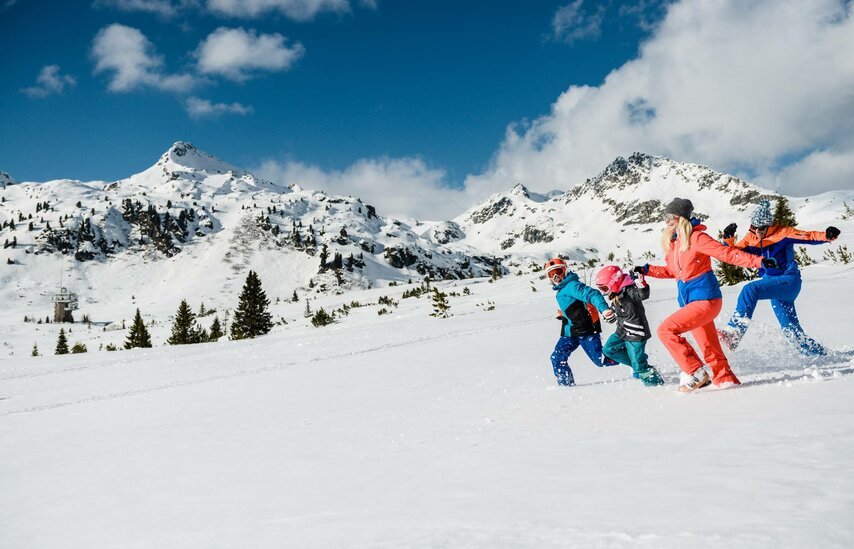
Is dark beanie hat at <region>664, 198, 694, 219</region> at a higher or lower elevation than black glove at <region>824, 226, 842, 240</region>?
higher

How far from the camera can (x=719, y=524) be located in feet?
6.09

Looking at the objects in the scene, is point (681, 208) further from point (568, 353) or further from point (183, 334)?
point (183, 334)

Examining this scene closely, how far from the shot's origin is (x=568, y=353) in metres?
5.94

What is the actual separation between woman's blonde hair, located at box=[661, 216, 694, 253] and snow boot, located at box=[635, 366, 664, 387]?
126 centimetres

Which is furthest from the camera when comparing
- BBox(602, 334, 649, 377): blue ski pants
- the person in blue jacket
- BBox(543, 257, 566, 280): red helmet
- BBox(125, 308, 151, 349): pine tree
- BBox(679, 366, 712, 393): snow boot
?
BBox(125, 308, 151, 349): pine tree

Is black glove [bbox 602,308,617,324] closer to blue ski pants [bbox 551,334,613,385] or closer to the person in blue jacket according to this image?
the person in blue jacket

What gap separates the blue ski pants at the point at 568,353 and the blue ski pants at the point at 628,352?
0.64 feet

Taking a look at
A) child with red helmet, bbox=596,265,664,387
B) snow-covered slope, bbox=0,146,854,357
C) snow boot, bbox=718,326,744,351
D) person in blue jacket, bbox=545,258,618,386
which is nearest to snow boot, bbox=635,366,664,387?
child with red helmet, bbox=596,265,664,387

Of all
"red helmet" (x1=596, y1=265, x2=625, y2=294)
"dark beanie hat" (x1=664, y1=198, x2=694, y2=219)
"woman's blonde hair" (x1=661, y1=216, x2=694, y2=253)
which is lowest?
"red helmet" (x1=596, y1=265, x2=625, y2=294)

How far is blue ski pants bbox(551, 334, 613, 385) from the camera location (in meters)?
5.89

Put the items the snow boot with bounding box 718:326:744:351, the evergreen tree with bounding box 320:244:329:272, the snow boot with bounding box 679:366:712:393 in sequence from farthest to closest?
the evergreen tree with bounding box 320:244:329:272
the snow boot with bounding box 718:326:744:351
the snow boot with bounding box 679:366:712:393

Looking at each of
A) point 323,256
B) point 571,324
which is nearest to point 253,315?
point 571,324

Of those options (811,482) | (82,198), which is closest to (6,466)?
(811,482)

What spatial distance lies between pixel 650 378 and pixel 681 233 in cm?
149
